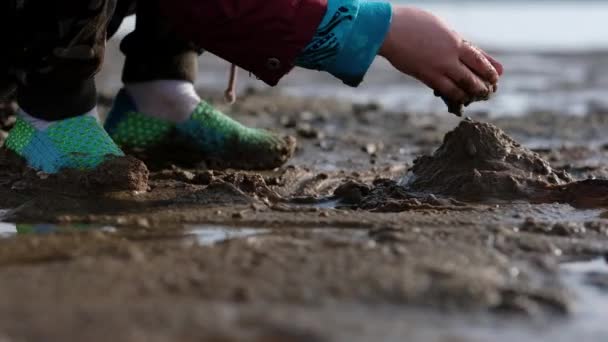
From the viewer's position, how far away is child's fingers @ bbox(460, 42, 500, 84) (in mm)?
2465

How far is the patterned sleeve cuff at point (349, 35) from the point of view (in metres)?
2.41

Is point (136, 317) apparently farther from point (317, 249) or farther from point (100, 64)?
point (100, 64)

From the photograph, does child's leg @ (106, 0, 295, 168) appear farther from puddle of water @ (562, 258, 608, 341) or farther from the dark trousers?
puddle of water @ (562, 258, 608, 341)

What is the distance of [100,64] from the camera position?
2539 mm

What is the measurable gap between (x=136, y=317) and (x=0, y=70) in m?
1.21

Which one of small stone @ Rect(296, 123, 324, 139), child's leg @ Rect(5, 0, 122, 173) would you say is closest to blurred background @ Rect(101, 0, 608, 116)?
small stone @ Rect(296, 123, 324, 139)

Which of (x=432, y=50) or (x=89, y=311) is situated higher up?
(x=432, y=50)

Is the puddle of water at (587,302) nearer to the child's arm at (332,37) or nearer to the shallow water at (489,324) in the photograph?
the shallow water at (489,324)

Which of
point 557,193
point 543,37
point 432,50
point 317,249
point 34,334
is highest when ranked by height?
point 543,37

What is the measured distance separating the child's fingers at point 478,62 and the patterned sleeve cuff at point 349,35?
0.70 ft

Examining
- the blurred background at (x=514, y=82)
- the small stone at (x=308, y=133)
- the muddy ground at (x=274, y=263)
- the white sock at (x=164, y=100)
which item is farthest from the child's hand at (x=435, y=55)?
the blurred background at (x=514, y=82)

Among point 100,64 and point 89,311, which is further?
point 100,64

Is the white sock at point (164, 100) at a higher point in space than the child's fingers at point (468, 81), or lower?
lower

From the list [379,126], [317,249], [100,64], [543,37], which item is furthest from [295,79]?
[543,37]
